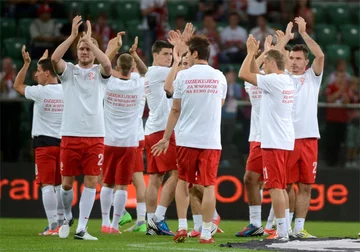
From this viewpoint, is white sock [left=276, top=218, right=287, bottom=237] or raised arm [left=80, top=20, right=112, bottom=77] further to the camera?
raised arm [left=80, top=20, right=112, bottom=77]

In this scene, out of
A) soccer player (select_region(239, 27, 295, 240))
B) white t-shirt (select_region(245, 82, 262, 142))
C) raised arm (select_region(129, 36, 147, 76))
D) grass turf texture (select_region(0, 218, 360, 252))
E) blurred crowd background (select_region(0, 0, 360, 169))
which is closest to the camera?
grass turf texture (select_region(0, 218, 360, 252))

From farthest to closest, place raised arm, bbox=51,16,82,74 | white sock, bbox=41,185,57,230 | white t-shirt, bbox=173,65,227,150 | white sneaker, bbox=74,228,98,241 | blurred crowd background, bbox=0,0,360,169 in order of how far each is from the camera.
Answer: blurred crowd background, bbox=0,0,360,169 < white sock, bbox=41,185,57,230 < white sneaker, bbox=74,228,98,241 < raised arm, bbox=51,16,82,74 < white t-shirt, bbox=173,65,227,150

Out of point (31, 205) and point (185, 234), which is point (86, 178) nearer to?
point (185, 234)

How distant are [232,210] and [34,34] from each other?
20.1ft

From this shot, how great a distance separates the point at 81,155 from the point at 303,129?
2803 millimetres

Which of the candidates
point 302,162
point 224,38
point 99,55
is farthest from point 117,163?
point 224,38

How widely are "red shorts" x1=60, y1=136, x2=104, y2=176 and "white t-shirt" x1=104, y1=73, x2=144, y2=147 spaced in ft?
4.42

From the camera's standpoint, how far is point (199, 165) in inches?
444

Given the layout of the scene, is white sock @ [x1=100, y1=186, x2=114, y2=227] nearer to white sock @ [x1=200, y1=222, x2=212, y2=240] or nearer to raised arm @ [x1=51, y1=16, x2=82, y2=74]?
raised arm @ [x1=51, y1=16, x2=82, y2=74]

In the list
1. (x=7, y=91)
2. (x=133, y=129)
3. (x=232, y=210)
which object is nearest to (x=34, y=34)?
(x=7, y=91)

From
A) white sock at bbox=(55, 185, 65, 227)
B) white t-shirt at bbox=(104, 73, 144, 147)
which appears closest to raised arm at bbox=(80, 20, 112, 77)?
white t-shirt at bbox=(104, 73, 144, 147)

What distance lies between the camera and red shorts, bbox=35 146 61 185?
519 inches

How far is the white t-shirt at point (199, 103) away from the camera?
11266mm

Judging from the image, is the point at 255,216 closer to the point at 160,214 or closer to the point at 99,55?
the point at 160,214
